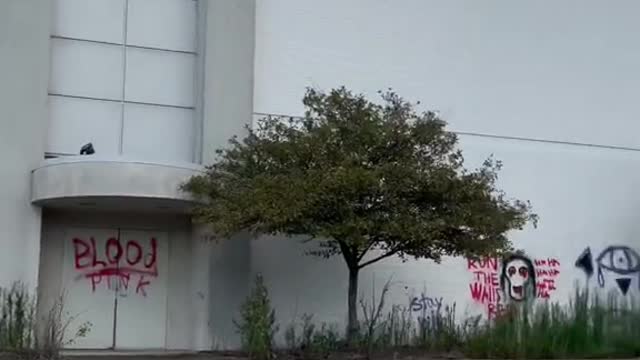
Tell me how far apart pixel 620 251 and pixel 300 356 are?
1072 centimetres

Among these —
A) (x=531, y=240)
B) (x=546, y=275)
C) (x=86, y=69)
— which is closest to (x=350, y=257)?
Result: (x=531, y=240)

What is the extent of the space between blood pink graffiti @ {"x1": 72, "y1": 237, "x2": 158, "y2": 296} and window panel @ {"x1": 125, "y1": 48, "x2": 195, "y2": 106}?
3.23 metres

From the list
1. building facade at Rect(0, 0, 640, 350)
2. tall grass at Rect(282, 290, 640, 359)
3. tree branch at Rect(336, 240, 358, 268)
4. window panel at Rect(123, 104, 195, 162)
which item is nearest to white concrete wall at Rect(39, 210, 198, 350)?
building facade at Rect(0, 0, 640, 350)

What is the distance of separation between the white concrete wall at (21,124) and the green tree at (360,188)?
357 cm

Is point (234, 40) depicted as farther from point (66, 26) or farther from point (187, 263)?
point (187, 263)

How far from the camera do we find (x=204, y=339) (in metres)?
20.1

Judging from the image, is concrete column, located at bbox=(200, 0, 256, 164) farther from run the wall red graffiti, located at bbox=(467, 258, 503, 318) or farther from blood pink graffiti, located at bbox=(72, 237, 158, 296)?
run the wall red graffiti, located at bbox=(467, 258, 503, 318)

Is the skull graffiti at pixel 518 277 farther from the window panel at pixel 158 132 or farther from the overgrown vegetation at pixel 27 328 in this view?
the overgrown vegetation at pixel 27 328

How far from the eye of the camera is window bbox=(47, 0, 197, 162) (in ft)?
67.6

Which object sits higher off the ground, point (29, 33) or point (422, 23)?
point (422, 23)

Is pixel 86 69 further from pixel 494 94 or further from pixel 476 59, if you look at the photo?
pixel 494 94

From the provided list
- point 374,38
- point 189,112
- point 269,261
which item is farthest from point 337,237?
point 374,38

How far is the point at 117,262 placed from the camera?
818 inches

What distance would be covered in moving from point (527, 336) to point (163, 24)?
34.8 ft
